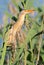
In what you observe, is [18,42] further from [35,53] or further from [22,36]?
[35,53]

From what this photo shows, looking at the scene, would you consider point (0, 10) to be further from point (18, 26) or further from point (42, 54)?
point (18, 26)

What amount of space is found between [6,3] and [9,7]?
0.15 ft

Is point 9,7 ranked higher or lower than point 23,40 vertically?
higher

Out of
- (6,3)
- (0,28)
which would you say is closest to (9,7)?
(6,3)

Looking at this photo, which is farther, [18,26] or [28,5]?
[28,5]

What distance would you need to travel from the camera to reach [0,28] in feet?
4.00

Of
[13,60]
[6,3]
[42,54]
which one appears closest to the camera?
[13,60]

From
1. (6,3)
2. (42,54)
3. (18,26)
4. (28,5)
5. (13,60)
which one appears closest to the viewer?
(18,26)

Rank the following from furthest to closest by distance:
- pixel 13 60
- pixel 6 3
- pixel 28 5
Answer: pixel 6 3 → pixel 28 5 → pixel 13 60

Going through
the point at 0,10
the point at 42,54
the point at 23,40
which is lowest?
the point at 42,54

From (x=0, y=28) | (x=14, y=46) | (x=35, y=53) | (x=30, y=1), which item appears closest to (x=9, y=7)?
(x=0, y=28)

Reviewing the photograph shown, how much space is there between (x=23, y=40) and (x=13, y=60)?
103mm

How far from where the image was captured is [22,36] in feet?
3.17

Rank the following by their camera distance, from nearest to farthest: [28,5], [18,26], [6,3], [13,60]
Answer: [18,26] < [13,60] < [28,5] < [6,3]
